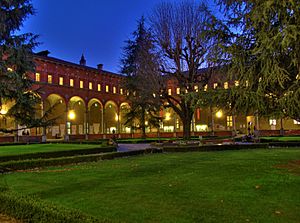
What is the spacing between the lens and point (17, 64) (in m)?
14.8

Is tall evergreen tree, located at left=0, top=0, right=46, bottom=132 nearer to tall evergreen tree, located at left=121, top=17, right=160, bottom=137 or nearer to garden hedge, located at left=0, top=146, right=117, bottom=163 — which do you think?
garden hedge, located at left=0, top=146, right=117, bottom=163

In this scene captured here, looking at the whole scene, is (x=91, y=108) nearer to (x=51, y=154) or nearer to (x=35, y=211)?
(x=51, y=154)

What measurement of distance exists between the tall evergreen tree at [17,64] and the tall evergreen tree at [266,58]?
957 centimetres

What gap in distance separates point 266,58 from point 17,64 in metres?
12.0

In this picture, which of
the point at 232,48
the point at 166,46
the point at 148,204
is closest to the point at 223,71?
the point at 232,48

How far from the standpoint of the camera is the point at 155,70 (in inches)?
925

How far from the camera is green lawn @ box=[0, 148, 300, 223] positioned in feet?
17.5

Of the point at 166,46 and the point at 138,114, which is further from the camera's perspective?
the point at 138,114

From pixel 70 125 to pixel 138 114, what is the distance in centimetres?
1460

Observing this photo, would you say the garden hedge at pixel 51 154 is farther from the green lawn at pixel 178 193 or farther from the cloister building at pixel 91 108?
the cloister building at pixel 91 108

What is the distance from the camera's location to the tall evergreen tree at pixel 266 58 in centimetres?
879

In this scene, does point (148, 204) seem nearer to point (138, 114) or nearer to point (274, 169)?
point (274, 169)

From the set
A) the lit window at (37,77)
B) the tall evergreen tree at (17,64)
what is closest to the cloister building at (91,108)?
the lit window at (37,77)

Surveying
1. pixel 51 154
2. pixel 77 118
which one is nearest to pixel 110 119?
pixel 77 118
